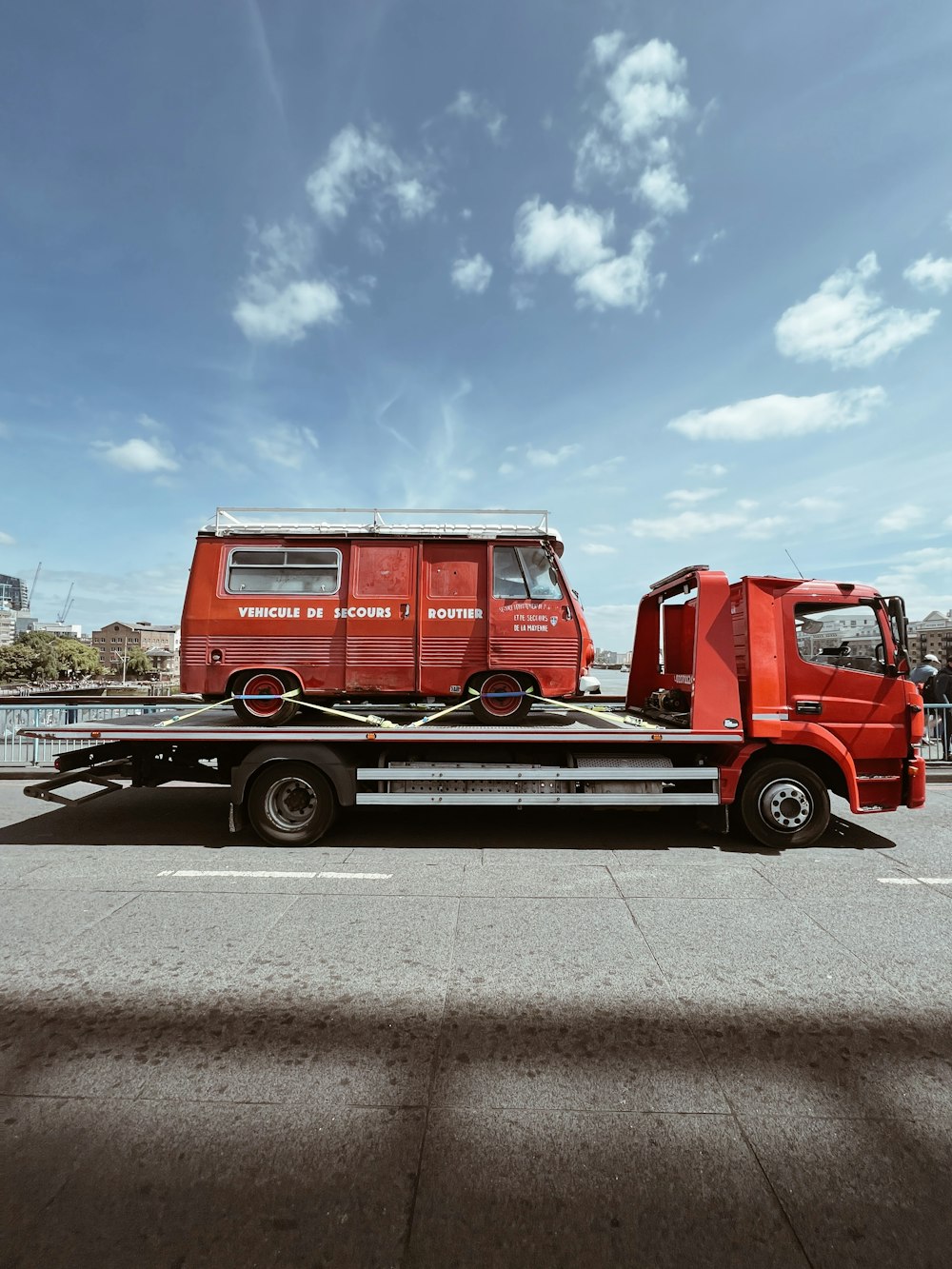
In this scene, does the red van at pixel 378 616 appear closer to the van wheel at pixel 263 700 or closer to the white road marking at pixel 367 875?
the van wheel at pixel 263 700

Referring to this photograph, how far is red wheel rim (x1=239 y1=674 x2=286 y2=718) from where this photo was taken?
7.39 meters

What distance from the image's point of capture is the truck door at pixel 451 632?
754cm

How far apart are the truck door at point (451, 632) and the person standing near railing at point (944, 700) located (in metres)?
8.38

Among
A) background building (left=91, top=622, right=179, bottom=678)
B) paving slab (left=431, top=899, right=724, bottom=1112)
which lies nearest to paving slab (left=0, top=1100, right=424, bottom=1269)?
paving slab (left=431, top=899, right=724, bottom=1112)

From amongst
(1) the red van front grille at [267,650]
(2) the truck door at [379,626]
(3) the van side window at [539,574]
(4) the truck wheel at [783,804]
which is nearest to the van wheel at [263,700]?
(1) the red van front grille at [267,650]

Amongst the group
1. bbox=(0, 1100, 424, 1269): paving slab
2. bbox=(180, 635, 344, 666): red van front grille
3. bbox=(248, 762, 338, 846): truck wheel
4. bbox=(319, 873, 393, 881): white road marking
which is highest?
bbox=(180, 635, 344, 666): red van front grille

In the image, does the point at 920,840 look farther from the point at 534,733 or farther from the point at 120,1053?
the point at 120,1053

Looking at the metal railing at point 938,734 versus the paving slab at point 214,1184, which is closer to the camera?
the paving slab at point 214,1184

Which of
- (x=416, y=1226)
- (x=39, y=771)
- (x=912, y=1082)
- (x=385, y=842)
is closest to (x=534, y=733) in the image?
(x=385, y=842)

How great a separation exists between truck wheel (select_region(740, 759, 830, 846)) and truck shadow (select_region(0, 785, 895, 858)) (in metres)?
0.24

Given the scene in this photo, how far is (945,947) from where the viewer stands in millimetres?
4035

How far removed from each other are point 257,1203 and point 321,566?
622cm

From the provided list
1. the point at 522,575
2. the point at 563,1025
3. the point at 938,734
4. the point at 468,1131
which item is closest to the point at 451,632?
the point at 522,575

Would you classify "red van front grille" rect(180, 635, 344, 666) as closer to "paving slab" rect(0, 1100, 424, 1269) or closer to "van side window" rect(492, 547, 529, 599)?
"van side window" rect(492, 547, 529, 599)
